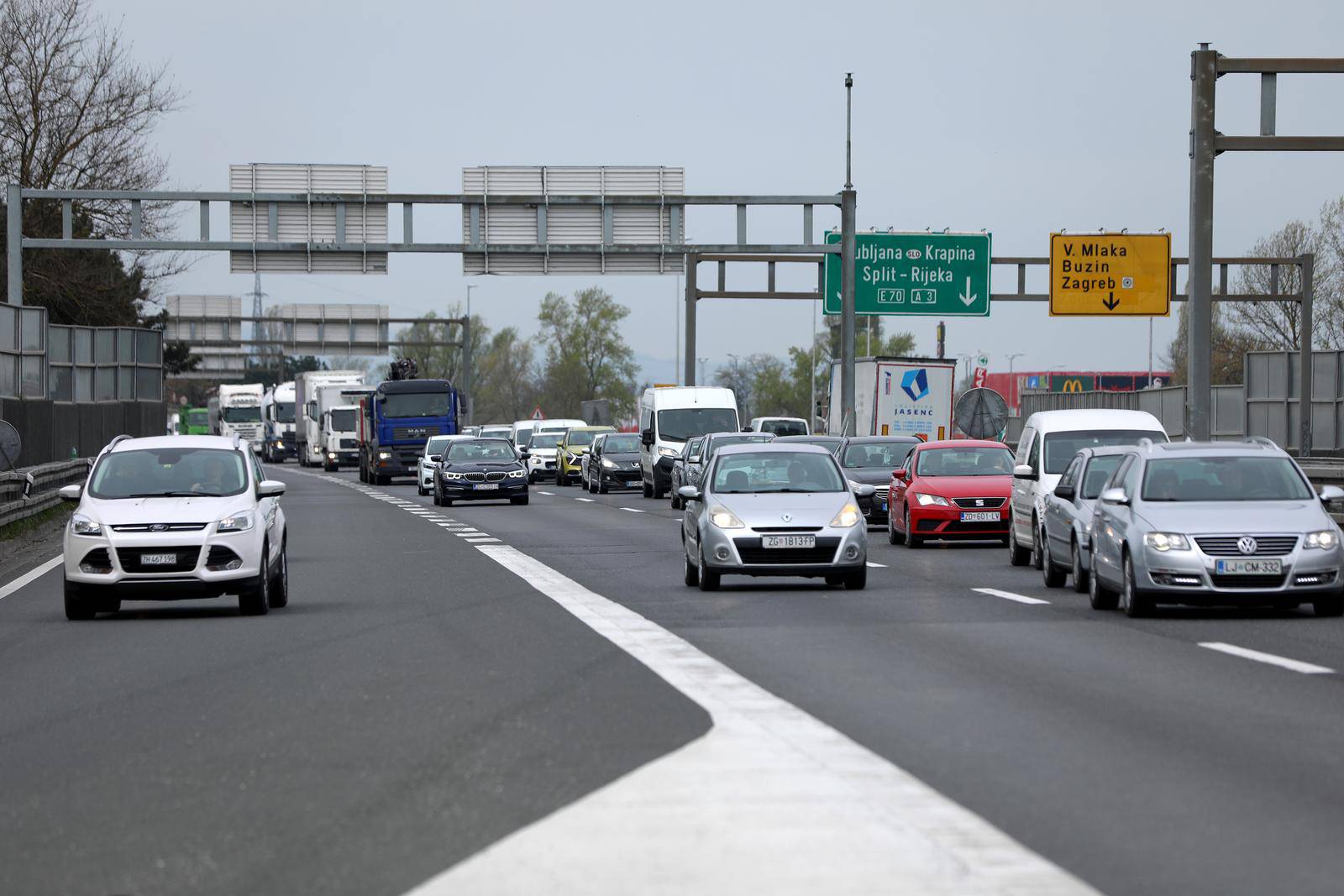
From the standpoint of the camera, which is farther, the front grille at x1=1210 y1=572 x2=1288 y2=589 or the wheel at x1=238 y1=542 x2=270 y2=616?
the wheel at x1=238 y1=542 x2=270 y2=616

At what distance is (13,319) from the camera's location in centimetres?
4022

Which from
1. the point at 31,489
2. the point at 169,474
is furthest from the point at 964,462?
the point at 31,489

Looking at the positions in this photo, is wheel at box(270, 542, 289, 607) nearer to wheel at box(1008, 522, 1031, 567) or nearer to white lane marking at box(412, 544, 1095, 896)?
white lane marking at box(412, 544, 1095, 896)

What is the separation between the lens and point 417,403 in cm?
6444

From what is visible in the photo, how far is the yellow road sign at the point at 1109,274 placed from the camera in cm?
5244

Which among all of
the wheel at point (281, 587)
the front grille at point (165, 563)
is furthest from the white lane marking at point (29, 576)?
the front grille at point (165, 563)

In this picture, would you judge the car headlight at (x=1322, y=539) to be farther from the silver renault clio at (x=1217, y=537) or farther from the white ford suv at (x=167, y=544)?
the white ford suv at (x=167, y=544)

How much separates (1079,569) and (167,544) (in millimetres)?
8380

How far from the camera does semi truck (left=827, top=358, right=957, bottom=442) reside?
53.8 m

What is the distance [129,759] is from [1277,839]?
16.5 feet

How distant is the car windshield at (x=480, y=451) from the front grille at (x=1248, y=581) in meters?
32.6

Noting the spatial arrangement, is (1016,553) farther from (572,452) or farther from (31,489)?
(572,452)

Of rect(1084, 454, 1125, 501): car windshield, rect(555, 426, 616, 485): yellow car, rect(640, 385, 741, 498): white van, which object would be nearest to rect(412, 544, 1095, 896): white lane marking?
rect(1084, 454, 1125, 501): car windshield

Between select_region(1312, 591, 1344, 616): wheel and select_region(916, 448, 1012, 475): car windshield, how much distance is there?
41.1 feet
